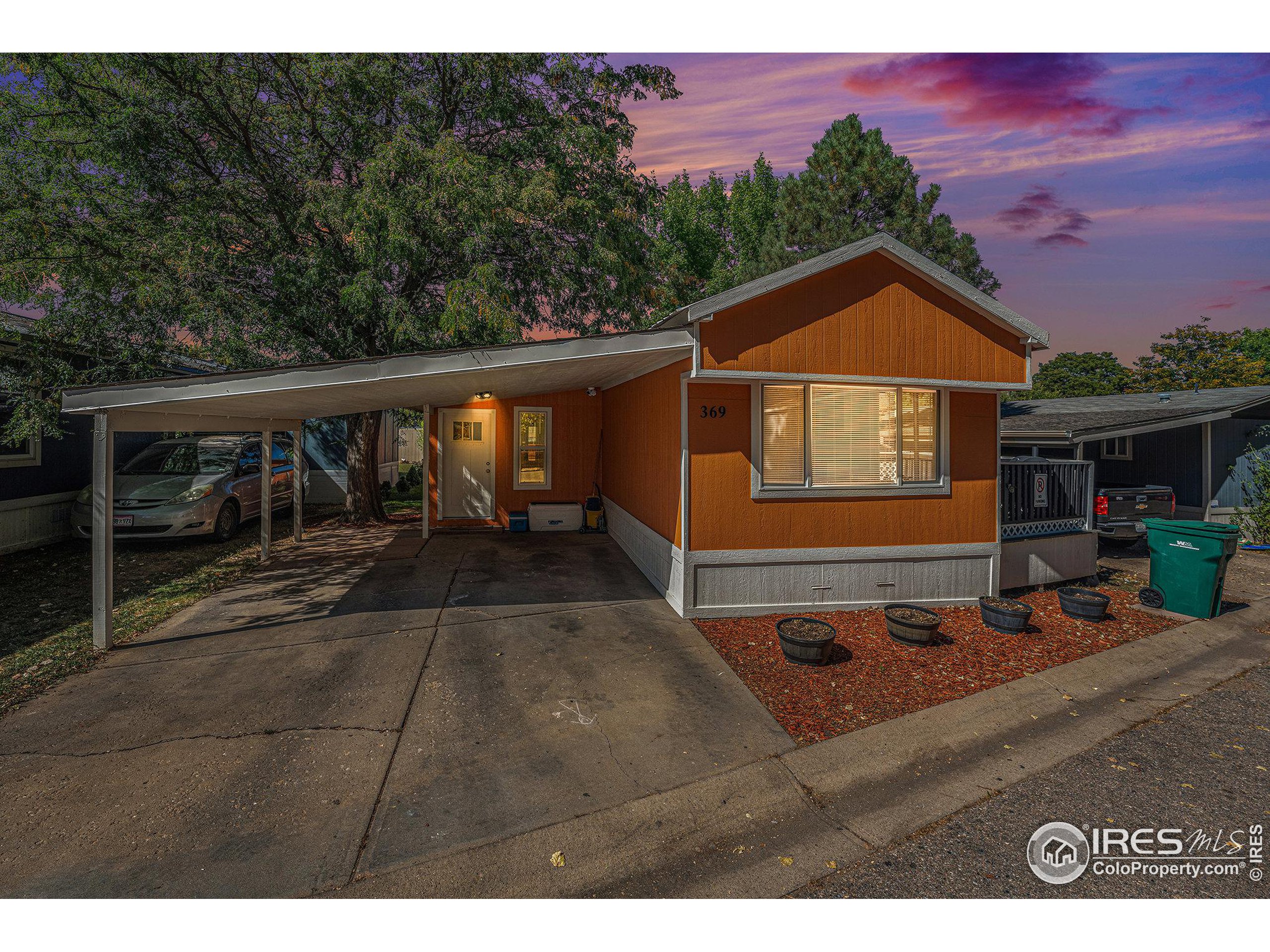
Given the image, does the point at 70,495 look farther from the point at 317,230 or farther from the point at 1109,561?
the point at 1109,561

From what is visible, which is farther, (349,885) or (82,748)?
(82,748)

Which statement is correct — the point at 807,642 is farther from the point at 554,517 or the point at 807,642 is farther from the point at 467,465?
the point at 467,465

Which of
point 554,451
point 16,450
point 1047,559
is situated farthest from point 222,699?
point 1047,559

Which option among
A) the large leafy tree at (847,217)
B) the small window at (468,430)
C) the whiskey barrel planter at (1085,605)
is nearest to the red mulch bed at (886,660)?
the whiskey barrel planter at (1085,605)

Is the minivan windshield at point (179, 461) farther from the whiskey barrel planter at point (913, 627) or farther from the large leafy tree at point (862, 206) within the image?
the large leafy tree at point (862, 206)

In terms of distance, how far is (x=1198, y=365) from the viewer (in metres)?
30.4

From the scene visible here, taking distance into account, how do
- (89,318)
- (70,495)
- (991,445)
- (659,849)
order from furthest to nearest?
(70,495), (89,318), (991,445), (659,849)

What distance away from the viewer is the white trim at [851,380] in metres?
5.81

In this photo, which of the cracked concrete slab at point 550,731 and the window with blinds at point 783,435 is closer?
the cracked concrete slab at point 550,731

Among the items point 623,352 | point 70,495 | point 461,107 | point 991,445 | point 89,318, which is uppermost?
point 461,107

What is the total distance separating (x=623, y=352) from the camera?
5.43 meters

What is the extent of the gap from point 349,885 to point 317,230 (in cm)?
1060

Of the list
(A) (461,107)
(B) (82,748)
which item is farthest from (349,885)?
(A) (461,107)

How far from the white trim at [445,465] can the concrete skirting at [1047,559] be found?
8.92 metres
